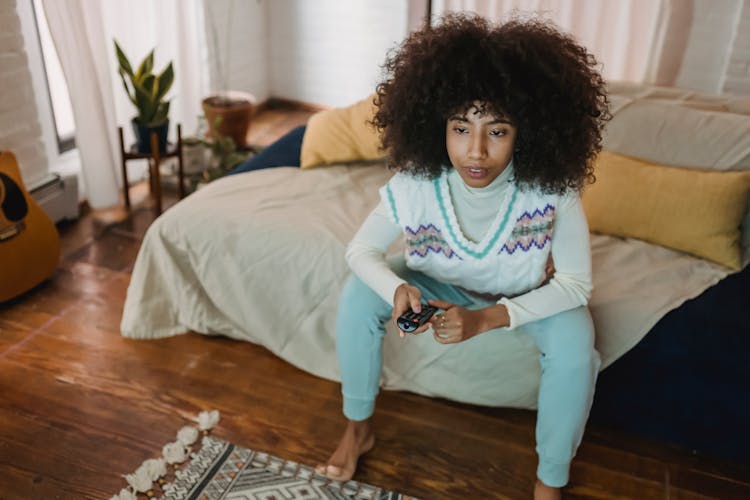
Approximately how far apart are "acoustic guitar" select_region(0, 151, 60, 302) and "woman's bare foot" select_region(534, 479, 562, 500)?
1.63 metres

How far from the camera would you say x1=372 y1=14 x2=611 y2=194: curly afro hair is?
129 cm

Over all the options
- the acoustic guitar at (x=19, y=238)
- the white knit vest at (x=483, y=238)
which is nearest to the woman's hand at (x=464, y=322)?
the white knit vest at (x=483, y=238)

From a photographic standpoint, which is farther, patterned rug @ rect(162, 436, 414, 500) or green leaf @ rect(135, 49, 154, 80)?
green leaf @ rect(135, 49, 154, 80)

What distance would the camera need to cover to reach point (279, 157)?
232 cm

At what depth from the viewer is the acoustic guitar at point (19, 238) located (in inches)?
82.7

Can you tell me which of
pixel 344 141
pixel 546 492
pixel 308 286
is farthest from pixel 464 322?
pixel 344 141

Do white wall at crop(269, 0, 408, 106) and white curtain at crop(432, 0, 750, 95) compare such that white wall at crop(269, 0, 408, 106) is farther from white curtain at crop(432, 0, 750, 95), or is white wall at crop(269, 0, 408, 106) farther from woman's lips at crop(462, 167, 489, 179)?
woman's lips at crop(462, 167, 489, 179)

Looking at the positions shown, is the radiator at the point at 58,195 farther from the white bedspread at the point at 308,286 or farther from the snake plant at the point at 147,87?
the white bedspread at the point at 308,286

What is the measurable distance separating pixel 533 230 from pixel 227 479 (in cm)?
86

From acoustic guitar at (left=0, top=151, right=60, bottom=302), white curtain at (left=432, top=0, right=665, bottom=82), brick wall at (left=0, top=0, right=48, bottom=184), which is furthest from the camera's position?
white curtain at (left=432, top=0, right=665, bottom=82)

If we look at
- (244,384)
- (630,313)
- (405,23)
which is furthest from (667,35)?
(244,384)

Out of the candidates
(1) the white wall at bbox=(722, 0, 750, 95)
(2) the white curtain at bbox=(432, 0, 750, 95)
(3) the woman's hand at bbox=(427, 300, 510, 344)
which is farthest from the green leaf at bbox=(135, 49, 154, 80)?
(1) the white wall at bbox=(722, 0, 750, 95)

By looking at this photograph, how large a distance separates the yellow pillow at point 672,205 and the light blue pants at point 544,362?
1.74 feet

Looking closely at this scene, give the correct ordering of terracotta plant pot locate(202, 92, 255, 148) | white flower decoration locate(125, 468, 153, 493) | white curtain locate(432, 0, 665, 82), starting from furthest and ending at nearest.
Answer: terracotta plant pot locate(202, 92, 255, 148), white curtain locate(432, 0, 665, 82), white flower decoration locate(125, 468, 153, 493)
